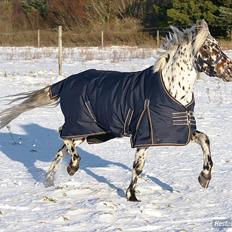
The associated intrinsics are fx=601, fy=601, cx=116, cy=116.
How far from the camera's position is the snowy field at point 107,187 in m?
4.61

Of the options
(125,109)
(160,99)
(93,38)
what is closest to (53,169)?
(125,109)

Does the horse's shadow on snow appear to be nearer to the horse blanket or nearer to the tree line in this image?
the horse blanket

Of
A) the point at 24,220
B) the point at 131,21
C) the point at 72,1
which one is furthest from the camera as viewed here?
the point at 72,1

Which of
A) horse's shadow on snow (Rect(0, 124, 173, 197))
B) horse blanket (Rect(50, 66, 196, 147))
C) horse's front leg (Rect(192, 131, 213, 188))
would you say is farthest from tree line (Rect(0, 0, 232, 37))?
horse's front leg (Rect(192, 131, 213, 188))

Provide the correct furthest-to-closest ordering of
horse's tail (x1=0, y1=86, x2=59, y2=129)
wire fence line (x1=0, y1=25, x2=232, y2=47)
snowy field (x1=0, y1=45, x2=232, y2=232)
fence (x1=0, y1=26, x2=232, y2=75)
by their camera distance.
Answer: fence (x1=0, y1=26, x2=232, y2=75) → wire fence line (x1=0, y1=25, x2=232, y2=47) → horse's tail (x1=0, y1=86, x2=59, y2=129) → snowy field (x1=0, y1=45, x2=232, y2=232)

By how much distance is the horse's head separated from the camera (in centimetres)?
504

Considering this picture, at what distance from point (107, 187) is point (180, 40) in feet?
5.22

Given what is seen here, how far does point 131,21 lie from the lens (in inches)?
1646

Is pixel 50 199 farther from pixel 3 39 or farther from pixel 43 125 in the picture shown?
pixel 3 39

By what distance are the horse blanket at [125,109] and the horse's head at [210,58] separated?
34 centimetres

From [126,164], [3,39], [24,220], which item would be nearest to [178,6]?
[3,39]

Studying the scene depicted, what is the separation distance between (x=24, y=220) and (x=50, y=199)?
2.06ft

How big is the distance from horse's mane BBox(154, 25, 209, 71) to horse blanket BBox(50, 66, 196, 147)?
0.47ft

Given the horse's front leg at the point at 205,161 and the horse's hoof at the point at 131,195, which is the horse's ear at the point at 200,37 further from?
the horse's hoof at the point at 131,195
